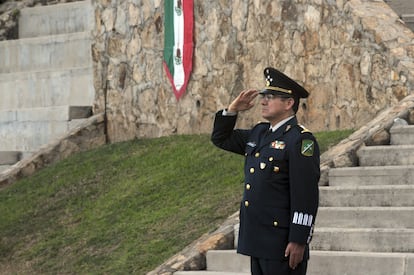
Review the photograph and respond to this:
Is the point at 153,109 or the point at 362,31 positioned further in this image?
the point at 153,109

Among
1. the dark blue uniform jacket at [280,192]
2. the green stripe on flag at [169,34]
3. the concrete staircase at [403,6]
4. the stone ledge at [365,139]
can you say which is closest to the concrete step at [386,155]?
the stone ledge at [365,139]

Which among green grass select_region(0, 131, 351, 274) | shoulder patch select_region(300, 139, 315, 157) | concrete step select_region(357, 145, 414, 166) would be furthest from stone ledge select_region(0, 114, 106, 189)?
shoulder patch select_region(300, 139, 315, 157)

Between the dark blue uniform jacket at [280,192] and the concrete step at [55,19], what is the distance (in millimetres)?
11004

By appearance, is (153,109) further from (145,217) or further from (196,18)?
(145,217)

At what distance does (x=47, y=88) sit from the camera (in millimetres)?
17297

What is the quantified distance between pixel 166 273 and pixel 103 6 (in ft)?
26.3

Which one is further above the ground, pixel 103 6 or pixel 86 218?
pixel 103 6

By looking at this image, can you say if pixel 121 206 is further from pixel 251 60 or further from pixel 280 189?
pixel 280 189

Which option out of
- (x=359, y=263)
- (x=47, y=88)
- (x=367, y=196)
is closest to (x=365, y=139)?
(x=367, y=196)

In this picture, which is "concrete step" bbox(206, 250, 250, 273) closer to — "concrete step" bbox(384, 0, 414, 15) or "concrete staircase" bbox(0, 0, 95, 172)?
"concrete step" bbox(384, 0, 414, 15)

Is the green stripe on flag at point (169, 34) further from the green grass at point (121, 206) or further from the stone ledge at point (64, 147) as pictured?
the stone ledge at point (64, 147)

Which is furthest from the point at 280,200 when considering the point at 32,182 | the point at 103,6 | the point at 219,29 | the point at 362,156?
the point at 103,6

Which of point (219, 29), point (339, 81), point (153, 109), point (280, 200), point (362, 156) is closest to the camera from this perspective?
point (280, 200)

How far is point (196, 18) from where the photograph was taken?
14.2 metres
